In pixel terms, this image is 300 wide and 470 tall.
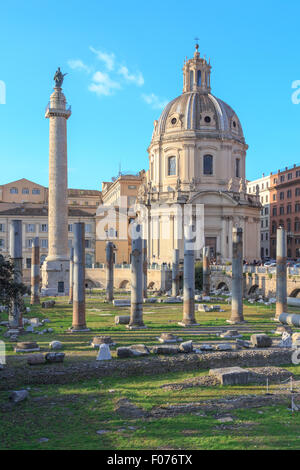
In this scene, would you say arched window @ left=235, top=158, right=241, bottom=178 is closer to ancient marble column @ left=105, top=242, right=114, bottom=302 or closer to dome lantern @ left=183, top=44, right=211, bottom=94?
dome lantern @ left=183, top=44, right=211, bottom=94

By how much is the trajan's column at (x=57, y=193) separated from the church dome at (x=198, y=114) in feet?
57.4

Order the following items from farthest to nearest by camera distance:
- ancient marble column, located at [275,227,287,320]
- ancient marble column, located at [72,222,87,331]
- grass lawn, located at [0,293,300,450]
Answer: ancient marble column, located at [275,227,287,320] < ancient marble column, located at [72,222,87,331] < grass lawn, located at [0,293,300,450]

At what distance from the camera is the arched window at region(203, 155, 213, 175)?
5491 cm

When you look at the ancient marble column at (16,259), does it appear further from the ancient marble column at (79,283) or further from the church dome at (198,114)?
the church dome at (198,114)

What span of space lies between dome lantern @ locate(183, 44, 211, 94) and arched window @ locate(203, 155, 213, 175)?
8757 millimetres

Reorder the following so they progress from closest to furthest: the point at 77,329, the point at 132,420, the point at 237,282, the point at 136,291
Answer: the point at 132,420 → the point at 77,329 → the point at 136,291 → the point at 237,282

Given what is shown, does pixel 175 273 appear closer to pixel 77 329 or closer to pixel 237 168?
pixel 77 329

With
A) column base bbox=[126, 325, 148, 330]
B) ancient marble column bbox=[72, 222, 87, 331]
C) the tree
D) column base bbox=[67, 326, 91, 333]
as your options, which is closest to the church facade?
column base bbox=[126, 325, 148, 330]

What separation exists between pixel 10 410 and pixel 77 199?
227 ft

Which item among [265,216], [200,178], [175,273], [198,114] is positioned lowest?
[175,273]

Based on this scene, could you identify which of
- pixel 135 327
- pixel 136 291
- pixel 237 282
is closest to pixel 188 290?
pixel 237 282

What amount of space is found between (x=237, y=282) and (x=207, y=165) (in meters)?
33.6

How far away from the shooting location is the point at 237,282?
23.0 meters
